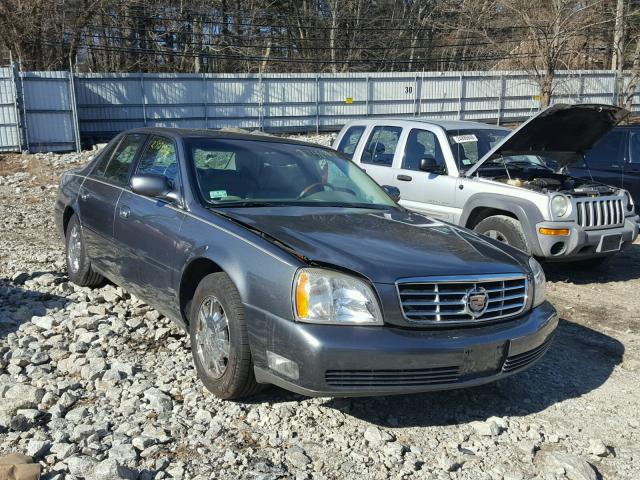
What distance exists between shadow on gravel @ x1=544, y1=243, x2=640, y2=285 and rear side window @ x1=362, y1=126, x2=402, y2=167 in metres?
2.43

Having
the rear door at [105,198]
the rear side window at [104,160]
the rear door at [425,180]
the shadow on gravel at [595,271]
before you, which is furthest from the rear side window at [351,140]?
the rear door at [105,198]

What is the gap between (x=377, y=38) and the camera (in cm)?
3881

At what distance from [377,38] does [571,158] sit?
3272 centimetres

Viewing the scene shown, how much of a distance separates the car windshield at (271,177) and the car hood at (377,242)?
21cm

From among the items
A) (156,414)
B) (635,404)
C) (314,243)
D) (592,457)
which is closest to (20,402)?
(156,414)

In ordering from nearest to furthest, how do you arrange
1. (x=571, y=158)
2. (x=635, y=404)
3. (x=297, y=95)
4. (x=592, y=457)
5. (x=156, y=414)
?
1. (x=592, y=457)
2. (x=156, y=414)
3. (x=635, y=404)
4. (x=571, y=158)
5. (x=297, y=95)

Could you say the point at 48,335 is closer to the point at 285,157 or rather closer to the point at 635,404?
the point at 285,157

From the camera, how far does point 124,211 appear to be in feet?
16.7

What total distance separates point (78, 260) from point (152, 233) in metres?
1.96

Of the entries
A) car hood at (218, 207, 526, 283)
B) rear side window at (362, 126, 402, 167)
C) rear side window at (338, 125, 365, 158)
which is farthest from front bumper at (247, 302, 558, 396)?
rear side window at (338, 125, 365, 158)

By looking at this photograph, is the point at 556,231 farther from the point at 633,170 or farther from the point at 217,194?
the point at 217,194

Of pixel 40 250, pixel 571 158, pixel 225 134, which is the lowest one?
pixel 40 250

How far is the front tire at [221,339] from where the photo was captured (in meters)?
3.69

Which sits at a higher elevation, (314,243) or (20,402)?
(314,243)
